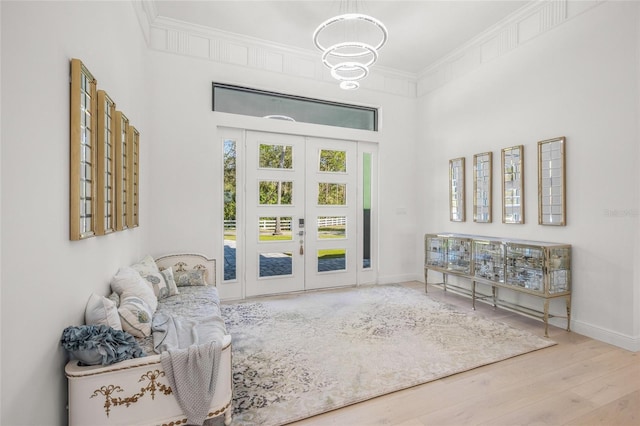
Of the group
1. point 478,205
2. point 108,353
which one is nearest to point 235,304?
point 108,353

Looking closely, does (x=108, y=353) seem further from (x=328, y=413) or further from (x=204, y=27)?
(x=204, y=27)

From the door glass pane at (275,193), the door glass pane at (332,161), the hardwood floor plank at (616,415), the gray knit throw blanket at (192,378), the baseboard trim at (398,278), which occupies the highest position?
the door glass pane at (332,161)

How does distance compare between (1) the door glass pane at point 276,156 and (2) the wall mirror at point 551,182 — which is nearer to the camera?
(2) the wall mirror at point 551,182

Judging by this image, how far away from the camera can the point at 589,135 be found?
3.43 m

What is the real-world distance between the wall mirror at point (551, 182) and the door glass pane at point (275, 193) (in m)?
3.26

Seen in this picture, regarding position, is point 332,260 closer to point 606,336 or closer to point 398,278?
point 398,278

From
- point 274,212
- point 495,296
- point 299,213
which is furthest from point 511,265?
point 274,212

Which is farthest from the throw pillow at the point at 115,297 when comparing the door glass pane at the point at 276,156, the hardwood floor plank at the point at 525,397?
the door glass pane at the point at 276,156

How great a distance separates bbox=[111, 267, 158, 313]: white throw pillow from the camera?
8.25 ft

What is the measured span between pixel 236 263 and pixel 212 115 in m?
2.10

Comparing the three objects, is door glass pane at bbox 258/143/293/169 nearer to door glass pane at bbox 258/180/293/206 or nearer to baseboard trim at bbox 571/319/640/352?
door glass pane at bbox 258/180/293/206

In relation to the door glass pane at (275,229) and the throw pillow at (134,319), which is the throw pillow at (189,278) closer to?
the door glass pane at (275,229)

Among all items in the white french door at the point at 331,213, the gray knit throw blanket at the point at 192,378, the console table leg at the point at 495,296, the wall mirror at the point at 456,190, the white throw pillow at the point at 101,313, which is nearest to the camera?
the gray knit throw blanket at the point at 192,378

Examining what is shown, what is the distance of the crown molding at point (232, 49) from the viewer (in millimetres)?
4270
